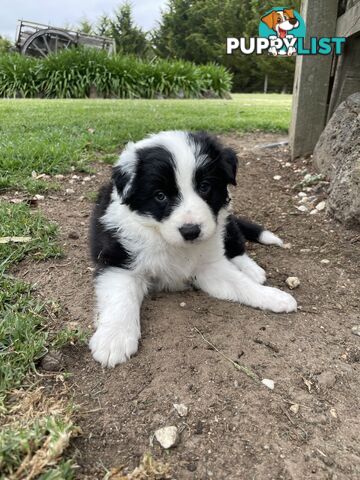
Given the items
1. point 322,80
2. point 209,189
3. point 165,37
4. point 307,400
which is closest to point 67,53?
point 322,80

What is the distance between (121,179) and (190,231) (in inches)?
22.7

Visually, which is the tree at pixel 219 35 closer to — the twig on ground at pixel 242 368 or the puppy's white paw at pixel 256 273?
the puppy's white paw at pixel 256 273

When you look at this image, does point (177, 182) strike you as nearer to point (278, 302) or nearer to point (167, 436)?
point (278, 302)

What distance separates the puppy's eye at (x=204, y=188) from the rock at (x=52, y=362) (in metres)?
1.17

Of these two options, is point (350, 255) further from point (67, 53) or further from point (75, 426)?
point (67, 53)

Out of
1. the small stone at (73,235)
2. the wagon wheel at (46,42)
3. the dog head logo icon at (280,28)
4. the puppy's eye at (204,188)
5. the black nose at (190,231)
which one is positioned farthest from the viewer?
the wagon wheel at (46,42)

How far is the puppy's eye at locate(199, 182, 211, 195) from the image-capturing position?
2572 mm

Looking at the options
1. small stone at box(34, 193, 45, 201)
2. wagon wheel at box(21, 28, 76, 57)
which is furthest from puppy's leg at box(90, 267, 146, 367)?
wagon wheel at box(21, 28, 76, 57)

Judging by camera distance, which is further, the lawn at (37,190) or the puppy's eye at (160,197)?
the puppy's eye at (160,197)

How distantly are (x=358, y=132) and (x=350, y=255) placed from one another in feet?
4.02

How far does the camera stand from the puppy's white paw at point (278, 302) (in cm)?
264

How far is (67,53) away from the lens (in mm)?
14234

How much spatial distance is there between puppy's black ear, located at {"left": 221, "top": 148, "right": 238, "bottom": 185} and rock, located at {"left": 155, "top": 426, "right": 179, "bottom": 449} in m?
1.55

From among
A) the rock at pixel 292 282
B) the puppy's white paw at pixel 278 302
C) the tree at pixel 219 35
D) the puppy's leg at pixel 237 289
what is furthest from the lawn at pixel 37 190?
the tree at pixel 219 35
